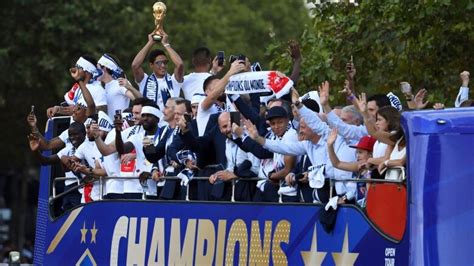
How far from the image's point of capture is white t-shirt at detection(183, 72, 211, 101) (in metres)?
17.6

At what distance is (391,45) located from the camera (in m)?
20.6

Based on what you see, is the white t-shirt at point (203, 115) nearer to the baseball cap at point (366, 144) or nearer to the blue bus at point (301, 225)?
the blue bus at point (301, 225)

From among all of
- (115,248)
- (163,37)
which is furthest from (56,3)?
(115,248)

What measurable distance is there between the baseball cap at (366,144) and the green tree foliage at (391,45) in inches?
243

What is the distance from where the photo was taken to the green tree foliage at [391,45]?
1964 centimetres

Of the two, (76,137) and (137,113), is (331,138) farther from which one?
(76,137)

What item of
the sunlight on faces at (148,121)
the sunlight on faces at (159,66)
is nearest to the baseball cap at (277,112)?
the sunlight on faces at (148,121)

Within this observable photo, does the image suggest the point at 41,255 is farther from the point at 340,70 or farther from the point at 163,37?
the point at 340,70

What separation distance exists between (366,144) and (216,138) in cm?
214

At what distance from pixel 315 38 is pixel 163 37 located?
174 inches

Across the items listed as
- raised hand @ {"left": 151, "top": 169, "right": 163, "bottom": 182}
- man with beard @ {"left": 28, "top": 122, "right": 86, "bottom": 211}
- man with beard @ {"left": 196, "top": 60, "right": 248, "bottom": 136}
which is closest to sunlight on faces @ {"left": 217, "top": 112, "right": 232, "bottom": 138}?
man with beard @ {"left": 196, "top": 60, "right": 248, "bottom": 136}

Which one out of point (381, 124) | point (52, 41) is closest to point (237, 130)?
point (381, 124)

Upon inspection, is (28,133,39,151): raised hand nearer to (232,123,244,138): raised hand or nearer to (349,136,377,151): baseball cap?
(232,123,244,138): raised hand

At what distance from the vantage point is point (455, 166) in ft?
35.8
